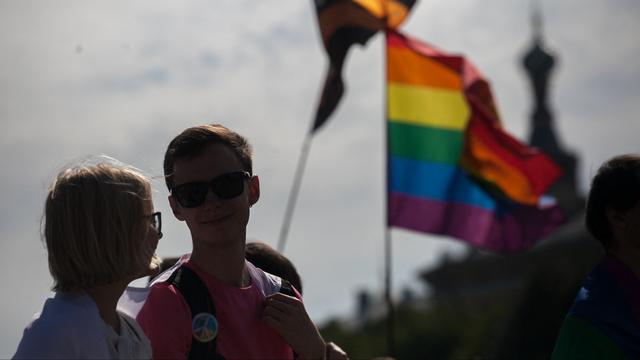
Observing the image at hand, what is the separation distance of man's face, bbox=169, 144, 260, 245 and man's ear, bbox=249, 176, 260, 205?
0.08 meters

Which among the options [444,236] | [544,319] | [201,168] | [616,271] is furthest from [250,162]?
[544,319]

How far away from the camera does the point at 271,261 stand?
4.29 meters

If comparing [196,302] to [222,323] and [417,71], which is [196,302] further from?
[417,71]

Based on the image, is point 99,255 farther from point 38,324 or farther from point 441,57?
point 441,57

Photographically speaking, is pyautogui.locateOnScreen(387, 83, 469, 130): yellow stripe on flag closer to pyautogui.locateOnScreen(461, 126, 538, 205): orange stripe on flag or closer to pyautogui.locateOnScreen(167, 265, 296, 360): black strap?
pyautogui.locateOnScreen(461, 126, 538, 205): orange stripe on flag

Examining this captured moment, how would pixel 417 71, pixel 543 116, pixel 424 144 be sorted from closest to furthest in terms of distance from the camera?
pixel 417 71, pixel 424 144, pixel 543 116

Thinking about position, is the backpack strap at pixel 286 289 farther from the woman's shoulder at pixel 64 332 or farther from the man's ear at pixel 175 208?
the woman's shoulder at pixel 64 332

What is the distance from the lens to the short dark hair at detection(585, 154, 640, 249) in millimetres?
4062

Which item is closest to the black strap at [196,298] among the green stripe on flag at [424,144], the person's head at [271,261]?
the person's head at [271,261]

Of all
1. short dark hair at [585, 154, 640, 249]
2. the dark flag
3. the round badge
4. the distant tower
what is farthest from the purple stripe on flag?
the distant tower

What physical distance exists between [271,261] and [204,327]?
1.15 meters

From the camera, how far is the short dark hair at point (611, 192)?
13.3ft

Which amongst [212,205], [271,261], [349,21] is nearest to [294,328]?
[212,205]

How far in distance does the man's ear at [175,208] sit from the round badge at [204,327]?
0.96ft
